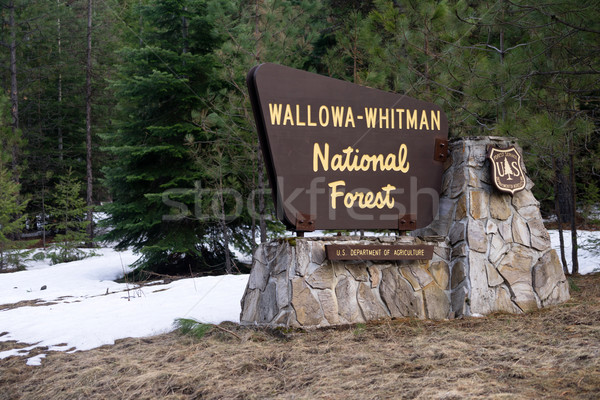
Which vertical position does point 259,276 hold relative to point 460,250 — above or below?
below

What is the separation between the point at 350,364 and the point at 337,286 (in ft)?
4.17

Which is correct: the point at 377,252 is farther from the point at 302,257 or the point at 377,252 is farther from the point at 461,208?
the point at 461,208

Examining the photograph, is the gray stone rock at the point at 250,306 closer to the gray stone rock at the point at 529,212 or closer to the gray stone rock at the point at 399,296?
the gray stone rock at the point at 399,296

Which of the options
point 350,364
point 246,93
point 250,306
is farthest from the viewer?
point 246,93

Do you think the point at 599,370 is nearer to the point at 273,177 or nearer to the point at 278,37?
the point at 273,177

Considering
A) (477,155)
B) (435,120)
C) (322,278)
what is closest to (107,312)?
(322,278)

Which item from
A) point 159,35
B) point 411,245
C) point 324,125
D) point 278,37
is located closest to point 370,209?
point 411,245

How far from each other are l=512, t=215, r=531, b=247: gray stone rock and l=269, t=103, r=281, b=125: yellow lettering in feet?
9.22

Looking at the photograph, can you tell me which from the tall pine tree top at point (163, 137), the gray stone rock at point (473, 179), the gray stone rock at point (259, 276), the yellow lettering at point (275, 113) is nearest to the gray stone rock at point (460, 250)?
the gray stone rock at point (473, 179)

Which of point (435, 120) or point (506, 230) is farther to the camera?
point (435, 120)

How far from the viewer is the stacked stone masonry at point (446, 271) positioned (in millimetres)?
4672

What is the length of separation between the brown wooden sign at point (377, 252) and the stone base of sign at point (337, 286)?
0.10 m

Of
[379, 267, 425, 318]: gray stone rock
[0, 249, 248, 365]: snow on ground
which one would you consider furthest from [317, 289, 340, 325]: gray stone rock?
[0, 249, 248, 365]: snow on ground

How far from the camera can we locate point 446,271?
5227 millimetres
